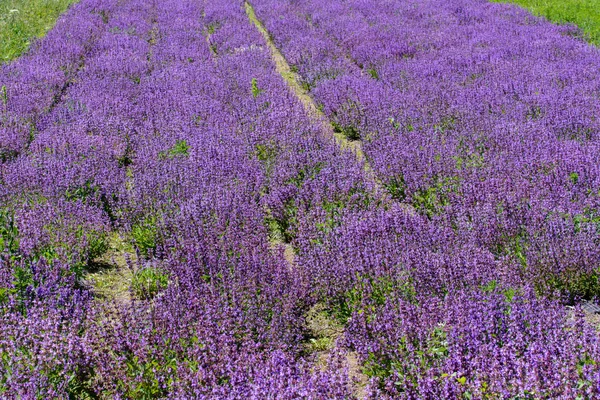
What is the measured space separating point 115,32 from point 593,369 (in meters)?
13.2

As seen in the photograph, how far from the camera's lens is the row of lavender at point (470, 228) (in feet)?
10.1

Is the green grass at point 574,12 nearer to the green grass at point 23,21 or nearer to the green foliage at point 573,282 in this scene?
the green foliage at point 573,282

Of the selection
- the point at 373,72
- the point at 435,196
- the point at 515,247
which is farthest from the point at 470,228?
the point at 373,72

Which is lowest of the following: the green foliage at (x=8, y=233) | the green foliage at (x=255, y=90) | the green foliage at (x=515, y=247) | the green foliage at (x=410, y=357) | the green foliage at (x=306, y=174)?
the green foliage at (x=255, y=90)

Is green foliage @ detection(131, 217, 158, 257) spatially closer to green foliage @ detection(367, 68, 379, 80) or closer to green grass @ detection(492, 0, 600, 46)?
green foliage @ detection(367, 68, 379, 80)

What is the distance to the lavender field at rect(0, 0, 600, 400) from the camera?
10.7ft

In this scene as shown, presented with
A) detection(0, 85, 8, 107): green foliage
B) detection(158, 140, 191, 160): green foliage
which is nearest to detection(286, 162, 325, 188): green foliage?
detection(158, 140, 191, 160): green foliage

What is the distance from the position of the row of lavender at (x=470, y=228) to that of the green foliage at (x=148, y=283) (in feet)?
3.31

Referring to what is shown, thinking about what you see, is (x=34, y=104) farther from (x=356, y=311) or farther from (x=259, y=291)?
(x=356, y=311)

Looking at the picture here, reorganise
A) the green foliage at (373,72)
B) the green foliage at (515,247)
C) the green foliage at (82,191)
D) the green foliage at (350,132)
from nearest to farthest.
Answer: the green foliage at (515,247), the green foliage at (82,191), the green foliage at (350,132), the green foliage at (373,72)

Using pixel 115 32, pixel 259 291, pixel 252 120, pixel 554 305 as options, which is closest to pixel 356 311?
pixel 259 291

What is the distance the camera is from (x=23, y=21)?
624 inches

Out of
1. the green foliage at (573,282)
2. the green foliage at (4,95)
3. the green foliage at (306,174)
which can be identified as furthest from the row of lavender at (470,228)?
the green foliage at (4,95)

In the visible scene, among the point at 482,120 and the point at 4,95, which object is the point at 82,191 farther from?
the point at 482,120
